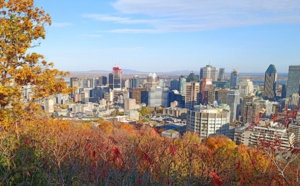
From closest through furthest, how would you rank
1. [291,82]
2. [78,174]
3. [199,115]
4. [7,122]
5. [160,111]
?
1. [78,174]
2. [7,122]
3. [199,115]
4. [160,111]
5. [291,82]

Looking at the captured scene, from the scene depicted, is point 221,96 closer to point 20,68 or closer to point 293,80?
point 293,80

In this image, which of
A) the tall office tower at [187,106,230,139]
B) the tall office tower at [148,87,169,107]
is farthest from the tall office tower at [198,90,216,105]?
the tall office tower at [187,106,230,139]

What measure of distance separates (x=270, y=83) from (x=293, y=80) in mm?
4860

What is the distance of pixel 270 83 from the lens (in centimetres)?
5000

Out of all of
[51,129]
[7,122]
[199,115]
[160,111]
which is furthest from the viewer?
[160,111]

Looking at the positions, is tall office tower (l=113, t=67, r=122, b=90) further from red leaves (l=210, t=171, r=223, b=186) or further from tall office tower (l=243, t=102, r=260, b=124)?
red leaves (l=210, t=171, r=223, b=186)

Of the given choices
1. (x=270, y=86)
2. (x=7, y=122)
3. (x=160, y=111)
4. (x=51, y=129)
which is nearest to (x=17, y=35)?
(x=7, y=122)

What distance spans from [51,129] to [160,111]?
108ft

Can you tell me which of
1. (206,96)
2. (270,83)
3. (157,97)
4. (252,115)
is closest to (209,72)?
(270,83)

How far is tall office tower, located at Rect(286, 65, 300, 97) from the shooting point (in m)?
44.4

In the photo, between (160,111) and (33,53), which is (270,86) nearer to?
(160,111)

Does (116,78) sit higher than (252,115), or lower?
higher

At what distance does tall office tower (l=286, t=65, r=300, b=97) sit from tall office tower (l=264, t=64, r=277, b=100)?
2845 mm

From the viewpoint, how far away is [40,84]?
4148 millimetres
